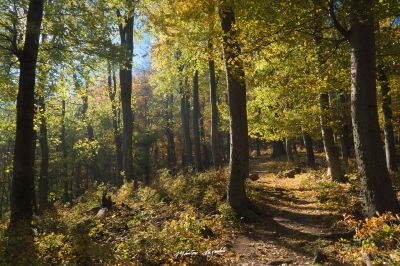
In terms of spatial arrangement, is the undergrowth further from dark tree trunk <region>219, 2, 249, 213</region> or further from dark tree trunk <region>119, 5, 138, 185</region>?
dark tree trunk <region>119, 5, 138, 185</region>

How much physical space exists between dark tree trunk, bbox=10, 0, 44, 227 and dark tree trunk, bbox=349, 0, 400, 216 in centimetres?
820

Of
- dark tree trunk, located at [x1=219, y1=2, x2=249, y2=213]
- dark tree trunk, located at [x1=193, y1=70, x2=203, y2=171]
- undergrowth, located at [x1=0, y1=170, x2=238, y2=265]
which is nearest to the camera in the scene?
undergrowth, located at [x1=0, y1=170, x2=238, y2=265]

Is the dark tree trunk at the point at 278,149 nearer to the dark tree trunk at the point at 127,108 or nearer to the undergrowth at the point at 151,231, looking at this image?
the dark tree trunk at the point at 127,108

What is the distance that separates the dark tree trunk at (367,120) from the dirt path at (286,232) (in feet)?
4.82

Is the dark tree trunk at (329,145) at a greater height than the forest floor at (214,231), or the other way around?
the dark tree trunk at (329,145)

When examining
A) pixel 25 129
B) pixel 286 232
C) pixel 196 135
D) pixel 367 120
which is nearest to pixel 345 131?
pixel 196 135

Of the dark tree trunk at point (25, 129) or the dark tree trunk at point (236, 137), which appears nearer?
the dark tree trunk at point (25, 129)

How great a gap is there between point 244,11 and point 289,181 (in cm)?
1019

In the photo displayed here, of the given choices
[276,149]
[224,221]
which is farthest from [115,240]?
[276,149]

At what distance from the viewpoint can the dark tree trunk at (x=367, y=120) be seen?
7.28 metres

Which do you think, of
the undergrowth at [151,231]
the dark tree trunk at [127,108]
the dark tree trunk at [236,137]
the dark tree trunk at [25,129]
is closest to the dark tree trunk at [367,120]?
the undergrowth at [151,231]

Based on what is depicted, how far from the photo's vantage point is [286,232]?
8.99 meters

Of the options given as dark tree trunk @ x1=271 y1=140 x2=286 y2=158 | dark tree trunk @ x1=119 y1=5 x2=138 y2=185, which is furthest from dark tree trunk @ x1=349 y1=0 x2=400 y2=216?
dark tree trunk @ x1=271 y1=140 x2=286 y2=158

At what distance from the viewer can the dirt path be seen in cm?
725
